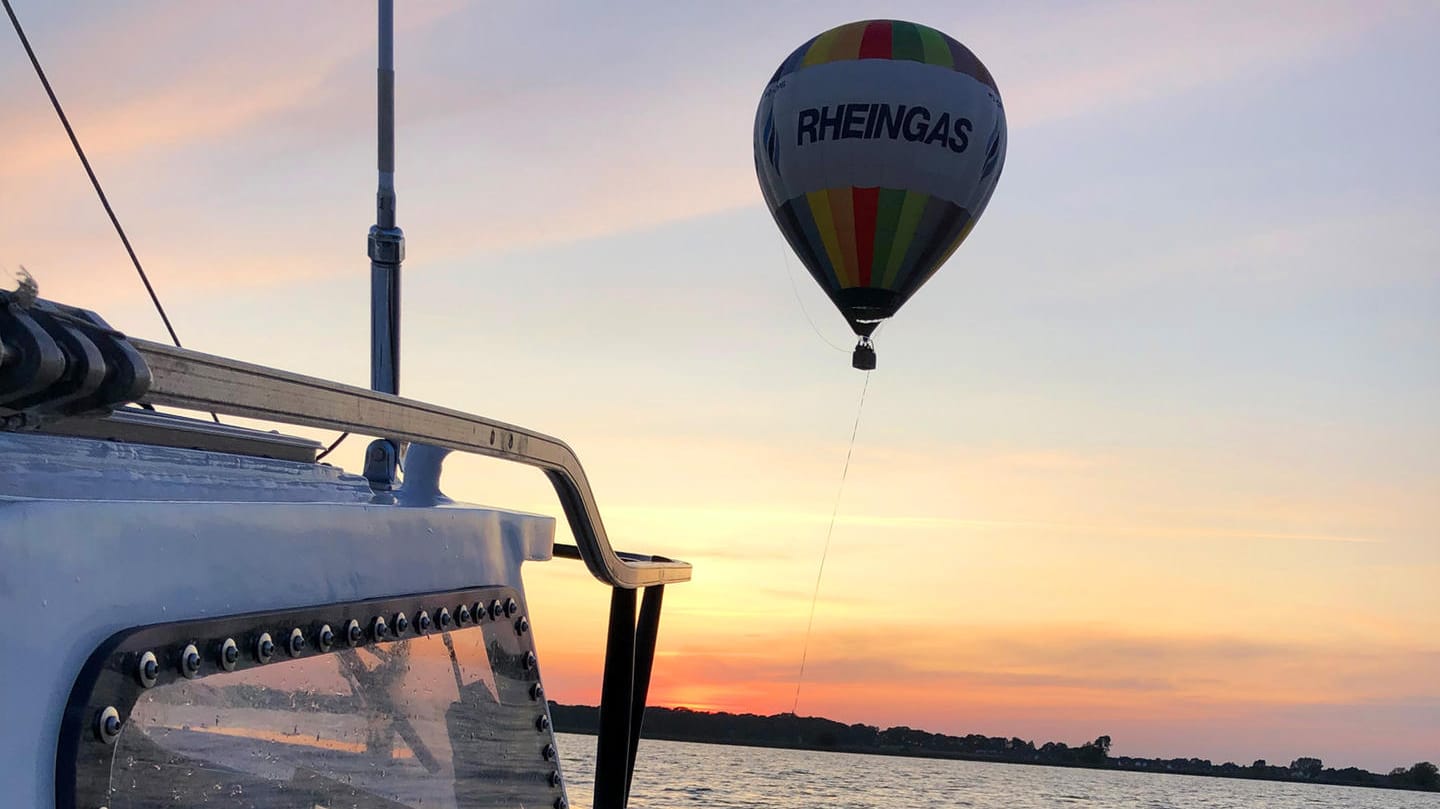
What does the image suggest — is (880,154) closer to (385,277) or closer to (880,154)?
(880,154)

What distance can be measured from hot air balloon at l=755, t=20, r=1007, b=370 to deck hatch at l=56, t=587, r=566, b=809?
818 inches

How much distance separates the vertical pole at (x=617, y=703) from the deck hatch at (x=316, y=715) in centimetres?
112

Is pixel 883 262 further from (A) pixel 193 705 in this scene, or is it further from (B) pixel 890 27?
(A) pixel 193 705

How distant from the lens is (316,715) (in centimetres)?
226

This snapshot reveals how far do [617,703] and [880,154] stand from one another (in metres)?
19.5

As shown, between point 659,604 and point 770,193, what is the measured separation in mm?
21027

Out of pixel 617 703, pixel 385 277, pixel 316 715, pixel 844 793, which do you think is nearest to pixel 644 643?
pixel 617 703

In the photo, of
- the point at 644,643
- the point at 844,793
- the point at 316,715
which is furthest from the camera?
the point at 844,793

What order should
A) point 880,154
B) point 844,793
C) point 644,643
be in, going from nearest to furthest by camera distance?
point 644,643 → point 880,154 → point 844,793

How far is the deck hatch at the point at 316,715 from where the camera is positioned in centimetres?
177

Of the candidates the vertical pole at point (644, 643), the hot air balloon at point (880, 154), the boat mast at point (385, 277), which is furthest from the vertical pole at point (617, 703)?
the hot air balloon at point (880, 154)

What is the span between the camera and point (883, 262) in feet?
78.5

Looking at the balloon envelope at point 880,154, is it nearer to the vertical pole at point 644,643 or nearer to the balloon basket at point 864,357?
the balloon basket at point 864,357

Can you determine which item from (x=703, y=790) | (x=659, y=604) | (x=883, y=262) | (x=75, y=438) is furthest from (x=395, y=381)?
(x=703, y=790)
